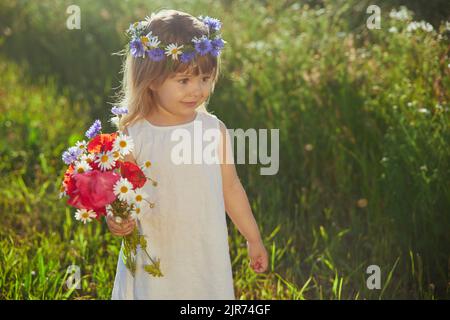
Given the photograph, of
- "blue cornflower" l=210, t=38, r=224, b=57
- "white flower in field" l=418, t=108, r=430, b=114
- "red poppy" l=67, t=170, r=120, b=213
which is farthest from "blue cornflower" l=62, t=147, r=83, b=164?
"white flower in field" l=418, t=108, r=430, b=114

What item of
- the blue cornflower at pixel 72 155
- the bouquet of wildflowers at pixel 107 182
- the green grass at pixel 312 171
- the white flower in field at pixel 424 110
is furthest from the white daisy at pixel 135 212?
the white flower in field at pixel 424 110

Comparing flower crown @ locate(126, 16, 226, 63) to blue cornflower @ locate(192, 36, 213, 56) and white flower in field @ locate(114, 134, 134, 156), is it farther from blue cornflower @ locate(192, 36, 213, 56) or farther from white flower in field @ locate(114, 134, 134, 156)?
white flower in field @ locate(114, 134, 134, 156)

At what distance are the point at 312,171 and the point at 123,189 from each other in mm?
2035

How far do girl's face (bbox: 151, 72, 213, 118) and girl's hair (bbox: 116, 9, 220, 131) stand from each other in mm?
22

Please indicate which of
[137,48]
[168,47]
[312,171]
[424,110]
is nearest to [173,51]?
[168,47]

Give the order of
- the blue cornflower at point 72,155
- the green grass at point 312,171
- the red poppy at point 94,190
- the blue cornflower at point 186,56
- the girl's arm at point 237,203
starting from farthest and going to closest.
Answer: the green grass at point 312,171 < the girl's arm at point 237,203 < the blue cornflower at point 186,56 < the blue cornflower at point 72,155 < the red poppy at point 94,190

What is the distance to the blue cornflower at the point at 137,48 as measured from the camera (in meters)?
2.42

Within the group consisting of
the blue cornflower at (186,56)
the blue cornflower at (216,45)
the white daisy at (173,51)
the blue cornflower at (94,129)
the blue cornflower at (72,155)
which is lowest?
the blue cornflower at (72,155)

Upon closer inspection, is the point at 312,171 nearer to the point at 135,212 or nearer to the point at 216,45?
the point at 216,45

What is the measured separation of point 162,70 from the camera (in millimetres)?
2430

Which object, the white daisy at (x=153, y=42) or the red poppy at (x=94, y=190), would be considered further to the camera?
the white daisy at (x=153, y=42)

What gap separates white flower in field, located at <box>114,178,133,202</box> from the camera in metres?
2.17

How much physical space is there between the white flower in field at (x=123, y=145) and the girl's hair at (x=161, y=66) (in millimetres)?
234

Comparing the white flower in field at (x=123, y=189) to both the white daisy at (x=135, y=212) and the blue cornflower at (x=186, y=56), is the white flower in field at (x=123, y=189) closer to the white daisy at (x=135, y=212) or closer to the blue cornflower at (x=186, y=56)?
the white daisy at (x=135, y=212)
